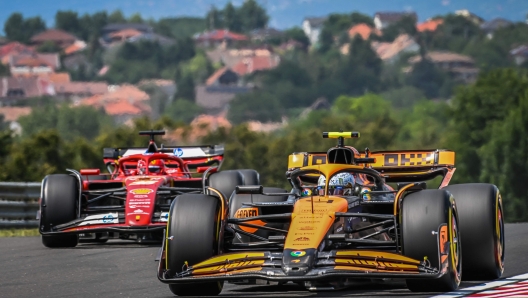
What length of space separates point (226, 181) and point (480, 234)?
8.12 meters

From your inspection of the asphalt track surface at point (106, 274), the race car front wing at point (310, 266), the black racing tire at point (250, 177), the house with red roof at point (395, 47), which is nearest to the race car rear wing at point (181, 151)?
the black racing tire at point (250, 177)

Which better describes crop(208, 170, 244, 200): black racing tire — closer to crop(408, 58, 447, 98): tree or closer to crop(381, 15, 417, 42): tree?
crop(408, 58, 447, 98): tree

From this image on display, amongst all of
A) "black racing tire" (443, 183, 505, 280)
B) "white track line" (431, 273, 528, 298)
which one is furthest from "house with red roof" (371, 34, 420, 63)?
"white track line" (431, 273, 528, 298)

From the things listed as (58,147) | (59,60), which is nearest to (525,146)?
(58,147)

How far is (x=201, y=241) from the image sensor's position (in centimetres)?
1123

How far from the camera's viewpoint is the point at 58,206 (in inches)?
717

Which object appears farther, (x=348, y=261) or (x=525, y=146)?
(x=525, y=146)

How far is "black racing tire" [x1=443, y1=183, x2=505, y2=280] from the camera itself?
480 inches

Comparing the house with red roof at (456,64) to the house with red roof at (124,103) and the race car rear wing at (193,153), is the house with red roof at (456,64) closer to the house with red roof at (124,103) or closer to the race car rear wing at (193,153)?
the house with red roof at (124,103)

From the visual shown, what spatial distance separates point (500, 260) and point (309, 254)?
2633mm

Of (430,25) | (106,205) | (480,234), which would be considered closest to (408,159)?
(480,234)

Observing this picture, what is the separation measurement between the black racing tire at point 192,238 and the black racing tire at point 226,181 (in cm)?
830

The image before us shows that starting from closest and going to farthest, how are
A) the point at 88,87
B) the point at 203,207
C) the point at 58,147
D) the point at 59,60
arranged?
the point at 203,207 → the point at 58,147 → the point at 88,87 → the point at 59,60

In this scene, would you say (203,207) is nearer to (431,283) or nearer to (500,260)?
(431,283)
